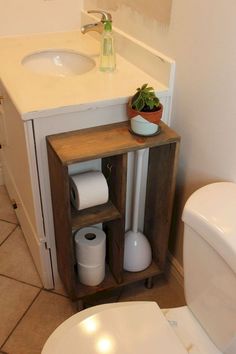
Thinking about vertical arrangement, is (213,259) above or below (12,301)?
above

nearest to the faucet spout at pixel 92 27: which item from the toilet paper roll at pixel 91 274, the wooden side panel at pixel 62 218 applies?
the wooden side panel at pixel 62 218

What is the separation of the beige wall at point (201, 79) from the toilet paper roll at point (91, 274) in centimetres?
42

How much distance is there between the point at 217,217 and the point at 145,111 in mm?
404

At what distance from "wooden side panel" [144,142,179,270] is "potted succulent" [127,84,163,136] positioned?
11 cm

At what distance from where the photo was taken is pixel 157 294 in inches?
63.5

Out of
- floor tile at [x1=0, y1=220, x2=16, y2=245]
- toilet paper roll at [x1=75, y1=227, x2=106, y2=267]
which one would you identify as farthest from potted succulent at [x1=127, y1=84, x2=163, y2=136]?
floor tile at [x1=0, y1=220, x2=16, y2=245]

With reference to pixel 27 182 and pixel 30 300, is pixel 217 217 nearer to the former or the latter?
pixel 27 182

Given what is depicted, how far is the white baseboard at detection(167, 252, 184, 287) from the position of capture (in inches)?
62.1

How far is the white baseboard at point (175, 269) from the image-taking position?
1.58 meters

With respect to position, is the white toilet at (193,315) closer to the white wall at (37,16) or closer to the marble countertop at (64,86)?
the marble countertop at (64,86)

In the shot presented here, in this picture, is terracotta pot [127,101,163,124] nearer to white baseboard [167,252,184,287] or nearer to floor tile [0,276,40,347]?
white baseboard [167,252,184,287]

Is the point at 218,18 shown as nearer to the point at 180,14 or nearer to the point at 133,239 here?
the point at 180,14

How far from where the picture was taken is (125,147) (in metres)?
1.14

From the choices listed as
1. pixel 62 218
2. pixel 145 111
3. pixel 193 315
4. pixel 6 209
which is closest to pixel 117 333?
pixel 193 315
